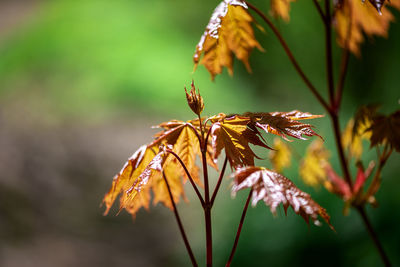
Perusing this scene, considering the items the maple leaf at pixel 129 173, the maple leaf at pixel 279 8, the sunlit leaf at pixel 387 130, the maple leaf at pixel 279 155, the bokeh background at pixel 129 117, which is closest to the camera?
the maple leaf at pixel 129 173

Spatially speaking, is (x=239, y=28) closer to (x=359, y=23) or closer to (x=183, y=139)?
(x=183, y=139)

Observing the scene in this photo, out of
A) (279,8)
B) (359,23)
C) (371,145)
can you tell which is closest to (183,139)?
(371,145)

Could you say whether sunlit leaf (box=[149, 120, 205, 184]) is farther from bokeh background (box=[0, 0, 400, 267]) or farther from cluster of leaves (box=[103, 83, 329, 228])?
bokeh background (box=[0, 0, 400, 267])

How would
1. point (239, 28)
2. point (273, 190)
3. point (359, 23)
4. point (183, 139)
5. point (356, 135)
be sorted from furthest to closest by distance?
point (359, 23)
point (356, 135)
point (239, 28)
point (183, 139)
point (273, 190)

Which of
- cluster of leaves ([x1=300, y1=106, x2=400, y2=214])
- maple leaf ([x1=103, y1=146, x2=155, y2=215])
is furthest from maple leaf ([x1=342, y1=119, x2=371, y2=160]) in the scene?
maple leaf ([x1=103, y1=146, x2=155, y2=215])

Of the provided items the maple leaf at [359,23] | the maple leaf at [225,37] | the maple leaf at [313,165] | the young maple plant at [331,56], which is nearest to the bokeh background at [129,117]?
the maple leaf at [313,165]

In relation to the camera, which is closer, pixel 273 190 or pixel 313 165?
pixel 273 190

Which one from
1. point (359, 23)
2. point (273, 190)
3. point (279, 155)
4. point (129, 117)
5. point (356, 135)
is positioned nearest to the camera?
point (273, 190)

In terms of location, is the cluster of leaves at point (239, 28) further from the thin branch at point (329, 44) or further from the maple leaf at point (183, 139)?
the maple leaf at point (183, 139)
